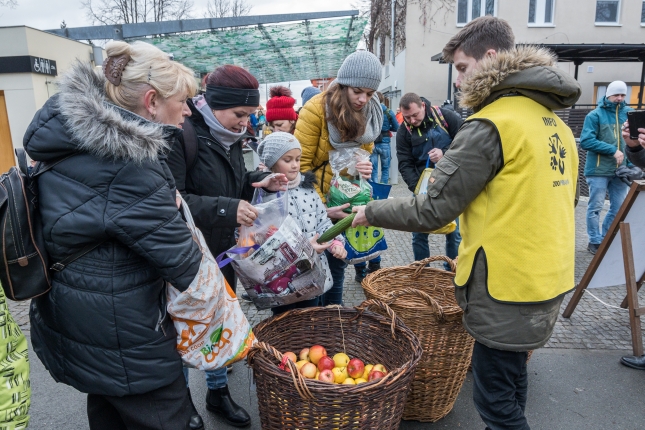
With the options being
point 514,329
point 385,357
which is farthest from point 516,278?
point 385,357

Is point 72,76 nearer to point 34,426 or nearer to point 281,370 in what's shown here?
point 281,370

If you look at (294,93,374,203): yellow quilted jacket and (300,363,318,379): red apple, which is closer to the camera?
(300,363,318,379): red apple

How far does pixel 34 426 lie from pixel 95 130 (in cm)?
214

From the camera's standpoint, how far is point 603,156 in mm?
5523

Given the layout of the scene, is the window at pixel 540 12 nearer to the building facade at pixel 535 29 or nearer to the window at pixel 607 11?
the building facade at pixel 535 29

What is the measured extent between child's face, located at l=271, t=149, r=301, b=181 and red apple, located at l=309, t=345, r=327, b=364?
990 millimetres

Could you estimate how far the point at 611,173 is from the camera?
5551mm

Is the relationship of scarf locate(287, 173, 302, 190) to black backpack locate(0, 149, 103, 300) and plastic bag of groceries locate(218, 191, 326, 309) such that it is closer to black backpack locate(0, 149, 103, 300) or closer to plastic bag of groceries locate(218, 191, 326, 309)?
plastic bag of groceries locate(218, 191, 326, 309)

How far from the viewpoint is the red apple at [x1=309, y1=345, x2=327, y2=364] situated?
236 cm

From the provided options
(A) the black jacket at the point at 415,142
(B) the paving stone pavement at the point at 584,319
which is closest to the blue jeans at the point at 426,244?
(A) the black jacket at the point at 415,142

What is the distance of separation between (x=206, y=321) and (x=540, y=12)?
1862 centimetres

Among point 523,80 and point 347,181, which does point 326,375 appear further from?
point 523,80

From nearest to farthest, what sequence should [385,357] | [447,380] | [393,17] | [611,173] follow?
[385,357], [447,380], [611,173], [393,17]

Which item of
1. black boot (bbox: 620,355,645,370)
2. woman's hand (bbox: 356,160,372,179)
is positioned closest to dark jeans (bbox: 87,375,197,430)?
woman's hand (bbox: 356,160,372,179)
